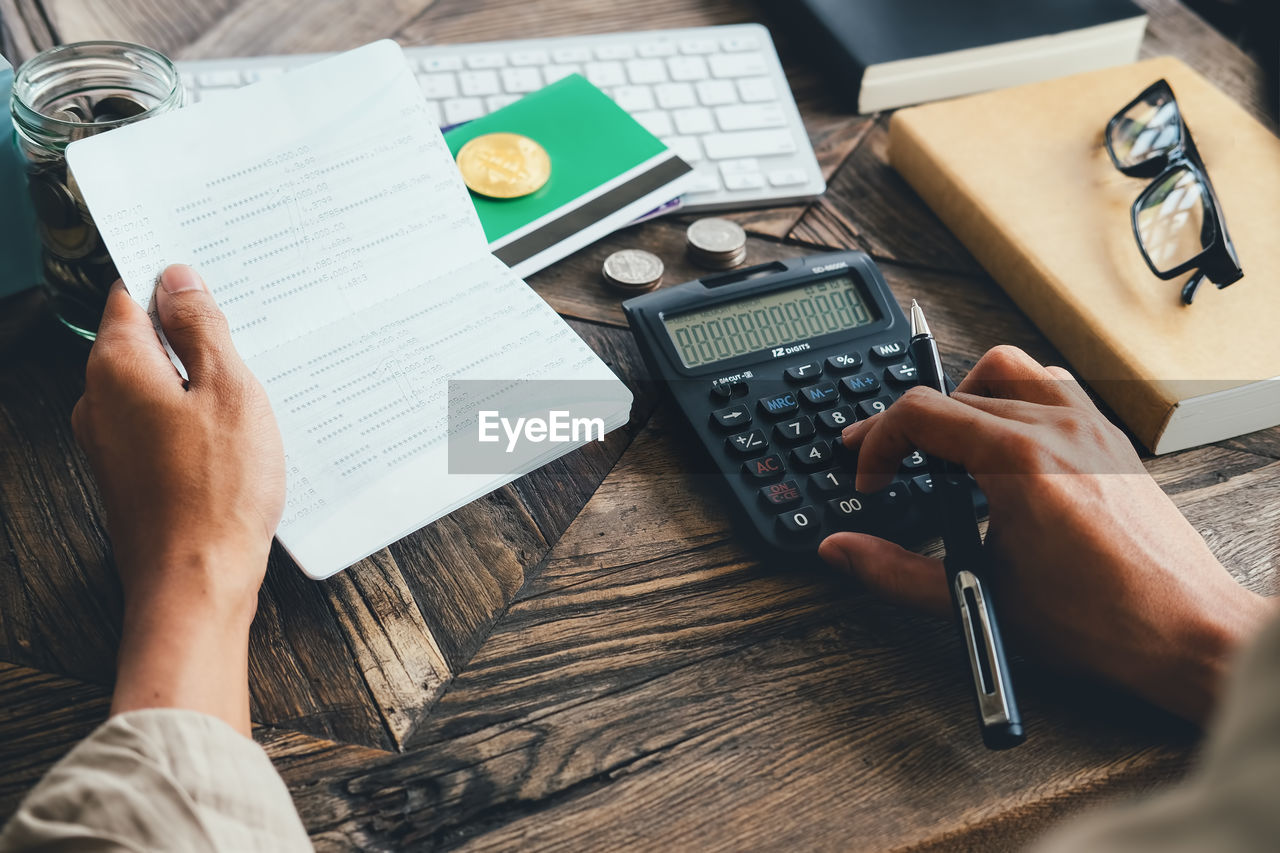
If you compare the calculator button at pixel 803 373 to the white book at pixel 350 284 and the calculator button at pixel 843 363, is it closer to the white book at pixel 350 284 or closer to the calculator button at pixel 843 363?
the calculator button at pixel 843 363

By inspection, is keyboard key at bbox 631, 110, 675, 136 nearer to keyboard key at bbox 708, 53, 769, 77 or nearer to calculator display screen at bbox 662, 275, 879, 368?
keyboard key at bbox 708, 53, 769, 77

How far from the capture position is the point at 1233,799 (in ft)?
0.83

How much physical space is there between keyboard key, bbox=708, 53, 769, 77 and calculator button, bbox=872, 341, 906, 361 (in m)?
0.39

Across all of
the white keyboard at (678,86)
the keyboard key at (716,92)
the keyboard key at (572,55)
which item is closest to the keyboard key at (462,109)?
the white keyboard at (678,86)

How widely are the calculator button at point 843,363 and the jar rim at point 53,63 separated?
49 centimetres

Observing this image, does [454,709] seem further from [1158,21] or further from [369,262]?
[1158,21]

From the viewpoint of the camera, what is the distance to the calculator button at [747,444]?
0.64 meters

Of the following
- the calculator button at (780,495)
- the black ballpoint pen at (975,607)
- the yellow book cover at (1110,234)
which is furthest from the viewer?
the yellow book cover at (1110,234)

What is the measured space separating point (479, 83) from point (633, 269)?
0.90 ft

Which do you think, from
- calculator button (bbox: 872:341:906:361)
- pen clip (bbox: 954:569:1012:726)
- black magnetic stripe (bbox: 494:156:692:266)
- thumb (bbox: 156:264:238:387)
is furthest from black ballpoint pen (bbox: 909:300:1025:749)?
thumb (bbox: 156:264:238:387)

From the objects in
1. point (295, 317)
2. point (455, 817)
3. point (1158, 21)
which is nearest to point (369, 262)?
point (295, 317)

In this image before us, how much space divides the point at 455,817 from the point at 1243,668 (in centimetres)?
37

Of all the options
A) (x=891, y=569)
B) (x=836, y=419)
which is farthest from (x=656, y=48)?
(x=891, y=569)

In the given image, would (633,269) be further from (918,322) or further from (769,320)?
(918,322)
